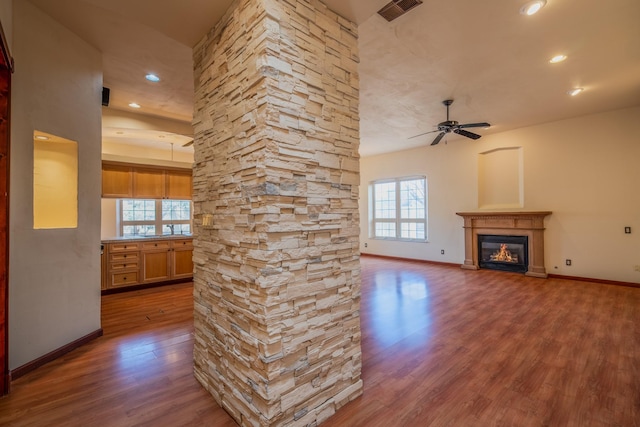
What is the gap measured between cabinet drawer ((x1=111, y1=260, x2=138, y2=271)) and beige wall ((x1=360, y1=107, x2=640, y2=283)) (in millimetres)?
6876

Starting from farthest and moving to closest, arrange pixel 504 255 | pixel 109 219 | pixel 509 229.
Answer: pixel 109 219 < pixel 504 255 < pixel 509 229

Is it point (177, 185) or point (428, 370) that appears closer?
point (428, 370)

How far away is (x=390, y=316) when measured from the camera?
3.61 meters

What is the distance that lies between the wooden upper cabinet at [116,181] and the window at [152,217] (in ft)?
4.81

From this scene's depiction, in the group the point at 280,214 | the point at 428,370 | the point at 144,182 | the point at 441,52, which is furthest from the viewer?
the point at 144,182

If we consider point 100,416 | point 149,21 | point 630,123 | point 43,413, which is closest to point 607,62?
point 630,123

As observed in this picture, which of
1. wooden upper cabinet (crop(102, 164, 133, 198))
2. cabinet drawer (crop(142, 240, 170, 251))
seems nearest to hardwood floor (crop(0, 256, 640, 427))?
cabinet drawer (crop(142, 240, 170, 251))

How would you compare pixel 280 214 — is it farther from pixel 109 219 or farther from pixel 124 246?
pixel 109 219

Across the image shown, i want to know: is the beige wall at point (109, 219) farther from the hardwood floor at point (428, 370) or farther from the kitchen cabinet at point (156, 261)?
the hardwood floor at point (428, 370)

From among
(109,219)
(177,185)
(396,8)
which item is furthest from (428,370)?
(109,219)

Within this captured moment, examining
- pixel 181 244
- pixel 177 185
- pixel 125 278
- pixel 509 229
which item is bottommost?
pixel 125 278

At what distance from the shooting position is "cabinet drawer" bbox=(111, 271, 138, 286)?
15.8 feet

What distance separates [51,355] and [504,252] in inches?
293

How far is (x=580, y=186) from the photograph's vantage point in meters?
5.32
